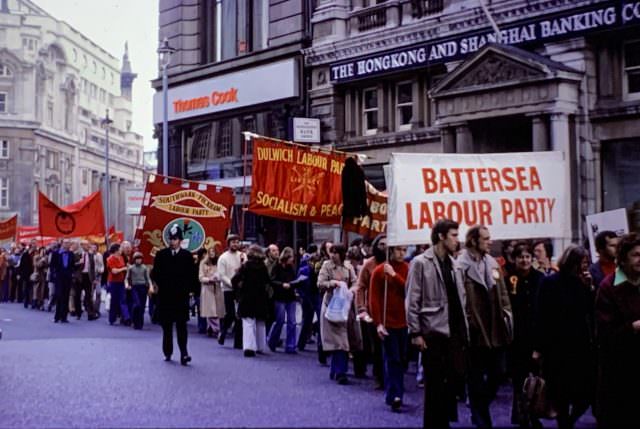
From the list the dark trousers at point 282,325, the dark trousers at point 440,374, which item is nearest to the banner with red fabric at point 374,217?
the dark trousers at point 282,325

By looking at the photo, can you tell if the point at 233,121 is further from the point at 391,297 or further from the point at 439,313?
the point at 439,313

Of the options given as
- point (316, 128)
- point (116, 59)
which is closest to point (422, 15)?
point (316, 128)

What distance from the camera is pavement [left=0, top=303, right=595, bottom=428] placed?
986 cm

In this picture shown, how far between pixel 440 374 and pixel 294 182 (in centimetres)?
841

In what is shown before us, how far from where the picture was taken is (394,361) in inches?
423

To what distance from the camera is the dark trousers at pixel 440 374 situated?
28.0 ft

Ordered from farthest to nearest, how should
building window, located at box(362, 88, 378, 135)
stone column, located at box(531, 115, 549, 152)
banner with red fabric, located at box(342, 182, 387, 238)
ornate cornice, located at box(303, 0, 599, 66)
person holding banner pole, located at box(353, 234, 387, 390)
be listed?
building window, located at box(362, 88, 378, 135)
ornate cornice, located at box(303, 0, 599, 66)
stone column, located at box(531, 115, 549, 152)
banner with red fabric, located at box(342, 182, 387, 238)
person holding banner pole, located at box(353, 234, 387, 390)

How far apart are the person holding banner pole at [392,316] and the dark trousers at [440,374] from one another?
1708 millimetres

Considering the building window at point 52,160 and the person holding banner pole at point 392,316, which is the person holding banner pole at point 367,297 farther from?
the building window at point 52,160

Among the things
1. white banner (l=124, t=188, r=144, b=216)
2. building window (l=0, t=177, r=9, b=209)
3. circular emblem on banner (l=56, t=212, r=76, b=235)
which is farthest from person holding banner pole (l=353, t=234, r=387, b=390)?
building window (l=0, t=177, r=9, b=209)

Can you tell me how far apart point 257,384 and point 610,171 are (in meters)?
12.0

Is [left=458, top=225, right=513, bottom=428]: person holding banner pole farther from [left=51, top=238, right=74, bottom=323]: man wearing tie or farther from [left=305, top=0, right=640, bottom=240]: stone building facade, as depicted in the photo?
[left=51, top=238, right=74, bottom=323]: man wearing tie

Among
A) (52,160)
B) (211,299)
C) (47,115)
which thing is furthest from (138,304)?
(47,115)

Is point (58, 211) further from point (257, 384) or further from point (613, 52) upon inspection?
point (257, 384)
